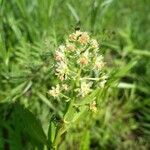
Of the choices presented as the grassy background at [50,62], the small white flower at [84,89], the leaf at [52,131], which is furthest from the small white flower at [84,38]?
the grassy background at [50,62]

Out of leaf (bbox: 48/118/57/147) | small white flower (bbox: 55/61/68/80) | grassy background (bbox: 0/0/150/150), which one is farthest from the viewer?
grassy background (bbox: 0/0/150/150)

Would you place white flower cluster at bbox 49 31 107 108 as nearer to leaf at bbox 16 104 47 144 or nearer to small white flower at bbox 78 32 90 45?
small white flower at bbox 78 32 90 45

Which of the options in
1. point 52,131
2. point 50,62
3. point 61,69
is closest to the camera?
point 61,69

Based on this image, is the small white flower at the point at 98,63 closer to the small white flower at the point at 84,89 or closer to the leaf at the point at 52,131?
the small white flower at the point at 84,89

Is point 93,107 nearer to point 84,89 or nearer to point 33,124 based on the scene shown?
point 84,89

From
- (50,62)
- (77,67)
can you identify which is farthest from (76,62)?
(50,62)

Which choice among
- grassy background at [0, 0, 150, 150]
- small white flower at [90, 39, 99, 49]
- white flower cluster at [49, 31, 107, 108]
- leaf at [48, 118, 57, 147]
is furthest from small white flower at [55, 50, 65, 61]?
grassy background at [0, 0, 150, 150]

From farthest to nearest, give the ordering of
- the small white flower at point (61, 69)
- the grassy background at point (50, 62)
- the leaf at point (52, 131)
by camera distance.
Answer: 1. the grassy background at point (50, 62)
2. the leaf at point (52, 131)
3. the small white flower at point (61, 69)
